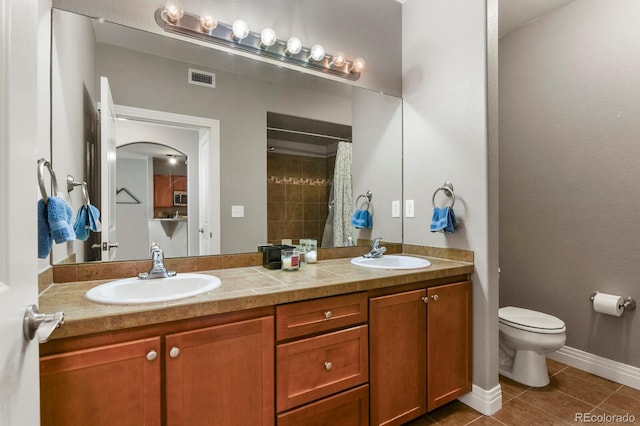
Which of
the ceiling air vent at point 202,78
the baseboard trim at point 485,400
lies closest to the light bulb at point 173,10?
the ceiling air vent at point 202,78

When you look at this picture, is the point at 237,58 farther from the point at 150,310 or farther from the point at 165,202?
the point at 150,310

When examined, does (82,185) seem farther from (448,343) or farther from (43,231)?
(448,343)

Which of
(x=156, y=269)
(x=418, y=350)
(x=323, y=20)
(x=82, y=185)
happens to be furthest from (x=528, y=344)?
(x=82, y=185)

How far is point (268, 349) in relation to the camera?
1.15 m

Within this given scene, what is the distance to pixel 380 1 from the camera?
2.19 meters

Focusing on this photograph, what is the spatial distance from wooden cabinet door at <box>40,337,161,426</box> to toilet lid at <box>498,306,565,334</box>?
2.14m

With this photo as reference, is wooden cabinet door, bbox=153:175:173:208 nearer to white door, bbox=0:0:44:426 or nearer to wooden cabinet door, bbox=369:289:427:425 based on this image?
white door, bbox=0:0:44:426

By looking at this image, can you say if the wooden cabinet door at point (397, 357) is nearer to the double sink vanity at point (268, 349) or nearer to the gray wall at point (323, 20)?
the double sink vanity at point (268, 349)

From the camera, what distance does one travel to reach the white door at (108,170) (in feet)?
4.57

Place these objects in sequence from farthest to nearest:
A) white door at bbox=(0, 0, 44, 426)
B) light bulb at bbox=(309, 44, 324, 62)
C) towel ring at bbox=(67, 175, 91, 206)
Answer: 1. light bulb at bbox=(309, 44, 324, 62)
2. towel ring at bbox=(67, 175, 91, 206)
3. white door at bbox=(0, 0, 44, 426)

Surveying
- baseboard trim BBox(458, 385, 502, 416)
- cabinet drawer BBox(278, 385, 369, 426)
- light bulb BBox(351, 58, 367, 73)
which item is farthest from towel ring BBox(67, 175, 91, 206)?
baseboard trim BBox(458, 385, 502, 416)

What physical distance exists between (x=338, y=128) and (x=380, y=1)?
96cm

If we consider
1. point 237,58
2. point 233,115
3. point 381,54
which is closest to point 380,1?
point 381,54

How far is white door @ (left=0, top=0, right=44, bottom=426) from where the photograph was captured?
0.51 meters
